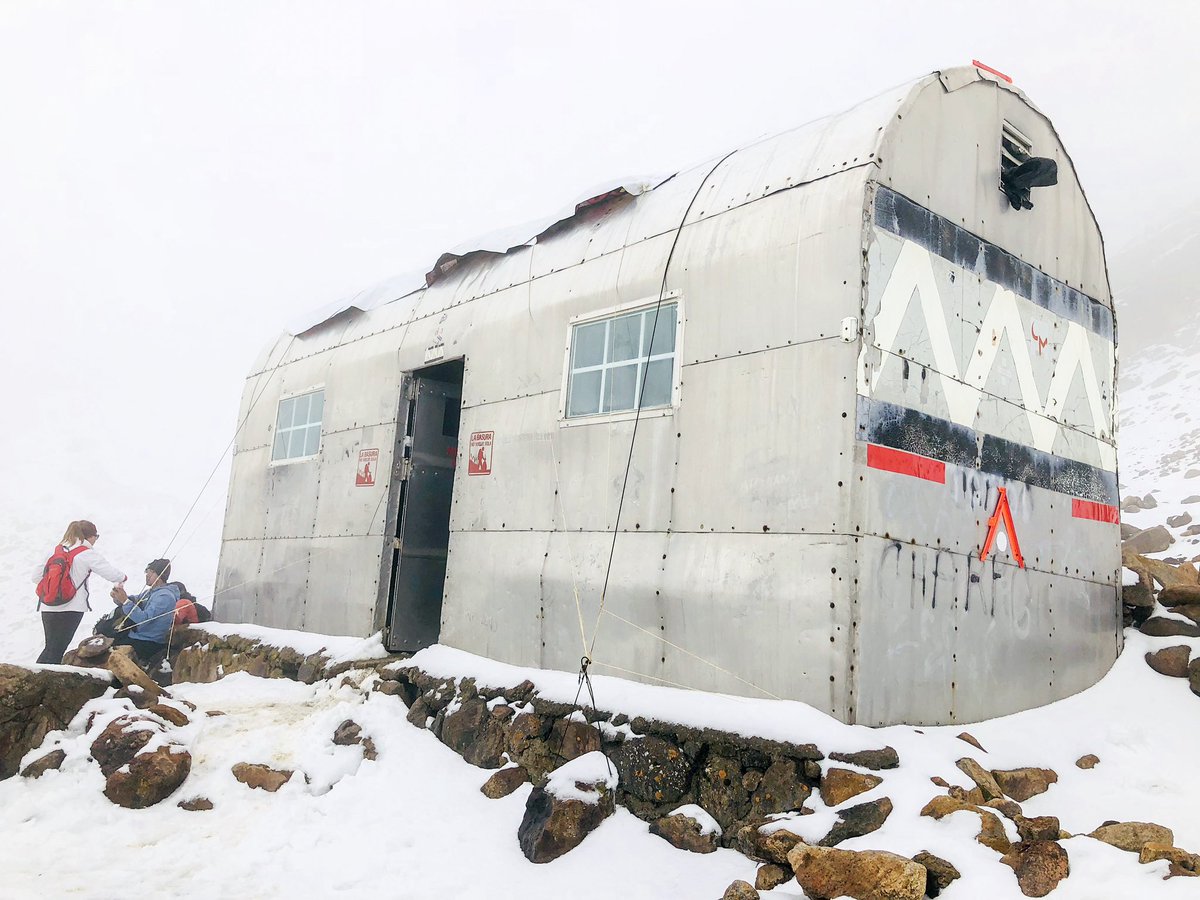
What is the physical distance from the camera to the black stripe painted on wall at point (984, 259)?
5332 millimetres

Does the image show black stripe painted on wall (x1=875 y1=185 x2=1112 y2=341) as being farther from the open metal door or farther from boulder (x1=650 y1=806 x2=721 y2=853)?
the open metal door

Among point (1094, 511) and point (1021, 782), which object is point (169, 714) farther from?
point (1094, 511)

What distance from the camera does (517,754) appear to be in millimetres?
5895

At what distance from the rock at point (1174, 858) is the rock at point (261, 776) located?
5159 mm

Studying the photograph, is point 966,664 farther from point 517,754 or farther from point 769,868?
point 517,754

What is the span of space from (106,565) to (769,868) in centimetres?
812

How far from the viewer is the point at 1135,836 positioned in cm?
407

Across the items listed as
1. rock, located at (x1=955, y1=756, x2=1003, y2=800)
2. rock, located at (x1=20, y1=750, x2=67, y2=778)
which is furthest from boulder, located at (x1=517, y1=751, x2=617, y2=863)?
rock, located at (x1=20, y1=750, x2=67, y2=778)

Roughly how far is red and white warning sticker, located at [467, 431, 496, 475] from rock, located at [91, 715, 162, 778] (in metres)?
3.13

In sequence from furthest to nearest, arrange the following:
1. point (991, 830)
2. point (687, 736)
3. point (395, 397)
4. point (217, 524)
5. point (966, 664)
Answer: point (217, 524), point (395, 397), point (966, 664), point (687, 736), point (991, 830)

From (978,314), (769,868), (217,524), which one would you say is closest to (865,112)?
(978,314)

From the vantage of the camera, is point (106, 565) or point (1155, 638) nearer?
point (1155, 638)

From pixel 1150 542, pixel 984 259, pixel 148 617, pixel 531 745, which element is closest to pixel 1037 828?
pixel 531 745

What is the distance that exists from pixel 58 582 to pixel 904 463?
27.6ft
